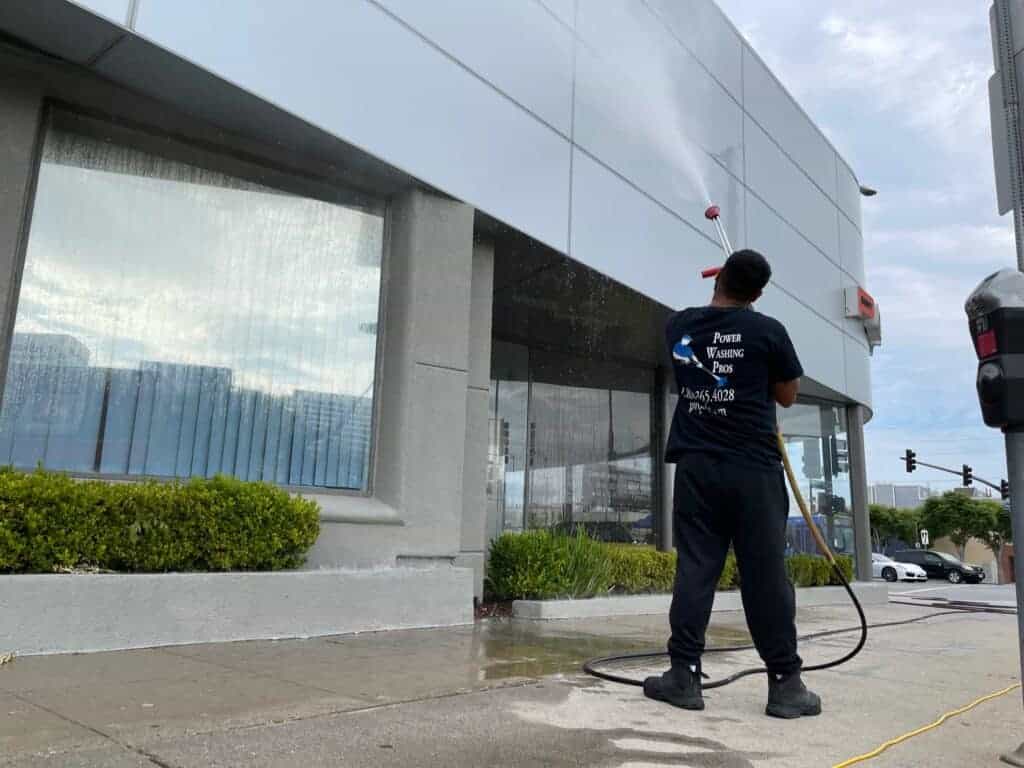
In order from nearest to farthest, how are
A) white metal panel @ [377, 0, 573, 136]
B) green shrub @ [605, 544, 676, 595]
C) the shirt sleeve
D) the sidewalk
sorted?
the sidewalk
the shirt sleeve
white metal panel @ [377, 0, 573, 136]
green shrub @ [605, 544, 676, 595]

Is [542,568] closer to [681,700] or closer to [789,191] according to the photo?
[681,700]

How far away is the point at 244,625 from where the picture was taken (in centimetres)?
468

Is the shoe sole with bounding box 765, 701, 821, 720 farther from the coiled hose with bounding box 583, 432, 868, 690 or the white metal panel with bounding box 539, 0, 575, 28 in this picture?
the white metal panel with bounding box 539, 0, 575, 28

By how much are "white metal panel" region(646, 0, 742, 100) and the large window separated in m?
6.03

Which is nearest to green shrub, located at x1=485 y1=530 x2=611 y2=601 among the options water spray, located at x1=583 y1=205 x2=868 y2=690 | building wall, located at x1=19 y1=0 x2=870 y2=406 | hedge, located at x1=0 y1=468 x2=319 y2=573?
hedge, located at x1=0 y1=468 x2=319 y2=573

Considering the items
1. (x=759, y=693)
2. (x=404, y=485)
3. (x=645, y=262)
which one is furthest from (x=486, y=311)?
(x=759, y=693)

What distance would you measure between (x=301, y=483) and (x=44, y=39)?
3.26 metres

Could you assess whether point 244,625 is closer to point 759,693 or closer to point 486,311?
point 759,693

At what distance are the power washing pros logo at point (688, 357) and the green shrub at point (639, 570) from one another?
4.84m

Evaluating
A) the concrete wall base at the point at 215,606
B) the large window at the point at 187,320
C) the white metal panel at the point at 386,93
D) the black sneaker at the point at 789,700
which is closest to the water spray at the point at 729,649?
the black sneaker at the point at 789,700

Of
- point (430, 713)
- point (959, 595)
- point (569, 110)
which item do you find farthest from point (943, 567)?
point (430, 713)

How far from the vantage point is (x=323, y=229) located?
6.33 meters

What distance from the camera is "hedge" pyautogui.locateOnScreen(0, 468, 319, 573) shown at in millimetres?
4020

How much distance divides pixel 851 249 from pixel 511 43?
1054 centimetres
